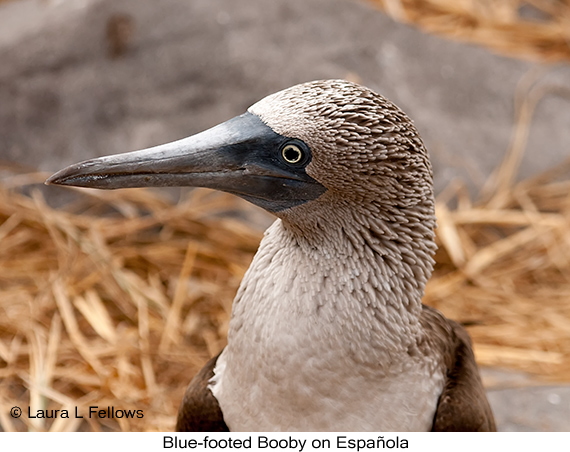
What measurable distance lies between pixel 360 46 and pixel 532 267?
61.3 inches

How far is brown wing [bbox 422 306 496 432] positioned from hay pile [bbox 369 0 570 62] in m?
3.34

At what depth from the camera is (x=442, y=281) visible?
3.74m

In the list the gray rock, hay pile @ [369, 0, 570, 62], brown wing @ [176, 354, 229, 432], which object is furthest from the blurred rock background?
brown wing @ [176, 354, 229, 432]

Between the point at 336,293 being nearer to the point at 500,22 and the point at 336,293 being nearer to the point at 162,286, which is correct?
the point at 162,286

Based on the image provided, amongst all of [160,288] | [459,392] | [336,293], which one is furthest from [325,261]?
[160,288]

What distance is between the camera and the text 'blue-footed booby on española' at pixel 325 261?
1764mm

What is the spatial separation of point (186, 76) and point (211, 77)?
0.45ft

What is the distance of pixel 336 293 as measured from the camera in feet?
6.27

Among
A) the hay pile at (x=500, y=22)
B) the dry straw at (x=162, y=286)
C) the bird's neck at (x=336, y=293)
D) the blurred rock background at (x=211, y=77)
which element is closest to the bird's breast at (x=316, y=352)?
the bird's neck at (x=336, y=293)

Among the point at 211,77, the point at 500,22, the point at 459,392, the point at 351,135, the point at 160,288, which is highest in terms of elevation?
the point at 500,22

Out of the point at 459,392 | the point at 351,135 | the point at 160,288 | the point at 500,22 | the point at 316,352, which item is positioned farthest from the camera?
the point at 500,22

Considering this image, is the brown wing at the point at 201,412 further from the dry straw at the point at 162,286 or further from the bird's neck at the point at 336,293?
the dry straw at the point at 162,286

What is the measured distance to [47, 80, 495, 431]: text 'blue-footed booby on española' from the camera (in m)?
1.76

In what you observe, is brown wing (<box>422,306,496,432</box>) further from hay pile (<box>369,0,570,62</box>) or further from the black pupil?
hay pile (<box>369,0,570,62</box>)
